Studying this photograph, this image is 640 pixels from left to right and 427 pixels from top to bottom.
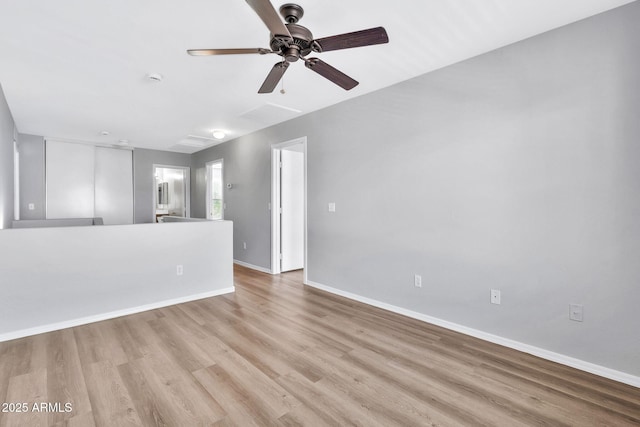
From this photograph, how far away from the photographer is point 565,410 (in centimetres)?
168

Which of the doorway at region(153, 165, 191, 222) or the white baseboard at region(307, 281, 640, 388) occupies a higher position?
the doorway at region(153, 165, 191, 222)

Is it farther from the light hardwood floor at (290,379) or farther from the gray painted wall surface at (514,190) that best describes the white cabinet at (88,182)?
the gray painted wall surface at (514,190)

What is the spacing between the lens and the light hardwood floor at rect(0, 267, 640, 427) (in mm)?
1627

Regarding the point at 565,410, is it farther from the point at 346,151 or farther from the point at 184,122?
the point at 184,122

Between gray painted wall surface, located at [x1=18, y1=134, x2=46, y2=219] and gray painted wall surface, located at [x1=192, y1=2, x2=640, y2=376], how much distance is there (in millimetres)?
5611

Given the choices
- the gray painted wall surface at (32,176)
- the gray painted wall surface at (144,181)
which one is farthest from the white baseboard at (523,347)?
the gray painted wall surface at (32,176)

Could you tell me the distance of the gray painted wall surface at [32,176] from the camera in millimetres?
5215

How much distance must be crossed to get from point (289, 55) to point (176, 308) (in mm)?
2899

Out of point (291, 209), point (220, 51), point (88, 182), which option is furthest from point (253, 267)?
point (220, 51)

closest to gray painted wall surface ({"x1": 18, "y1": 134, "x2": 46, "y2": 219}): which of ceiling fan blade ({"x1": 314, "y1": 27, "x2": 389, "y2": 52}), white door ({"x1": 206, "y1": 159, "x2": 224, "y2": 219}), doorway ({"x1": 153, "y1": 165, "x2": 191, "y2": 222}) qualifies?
doorway ({"x1": 153, "y1": 165, "x2": 191, "y2": 222})

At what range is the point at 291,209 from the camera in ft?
16.5

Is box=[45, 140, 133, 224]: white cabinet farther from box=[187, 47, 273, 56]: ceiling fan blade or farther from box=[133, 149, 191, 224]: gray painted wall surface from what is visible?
box=[187, 47, 273, 56]: ceiling fan blade

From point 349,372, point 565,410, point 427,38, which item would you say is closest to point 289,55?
point 427,38

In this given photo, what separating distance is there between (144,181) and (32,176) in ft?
5.88
